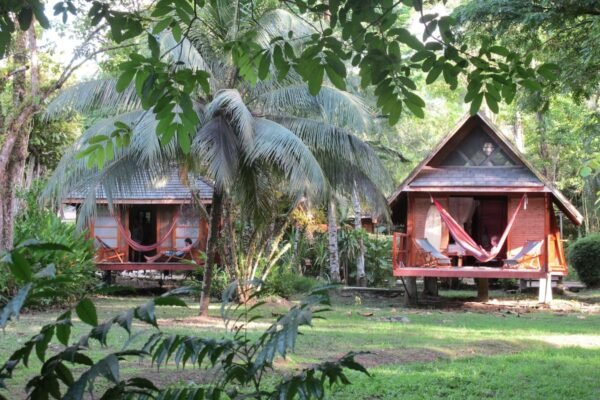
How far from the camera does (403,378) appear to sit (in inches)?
256

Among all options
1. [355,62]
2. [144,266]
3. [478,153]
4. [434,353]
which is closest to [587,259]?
[478,153]

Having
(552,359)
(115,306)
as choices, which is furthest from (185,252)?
(552,359)

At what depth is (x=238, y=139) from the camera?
1145 centimetres

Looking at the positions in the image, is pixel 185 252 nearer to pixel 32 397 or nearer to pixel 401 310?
pixel 401 310

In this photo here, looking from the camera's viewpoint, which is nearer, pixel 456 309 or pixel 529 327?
pixel 529 327

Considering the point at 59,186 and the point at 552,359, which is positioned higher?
the point at 59,186

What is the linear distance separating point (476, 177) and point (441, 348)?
24.7 ft

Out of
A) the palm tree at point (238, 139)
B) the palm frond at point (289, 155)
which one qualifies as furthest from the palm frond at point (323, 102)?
the palm frond at point (289, 155)

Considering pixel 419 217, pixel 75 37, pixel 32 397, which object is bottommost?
pixel 32 397

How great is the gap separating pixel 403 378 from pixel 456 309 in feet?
29.5

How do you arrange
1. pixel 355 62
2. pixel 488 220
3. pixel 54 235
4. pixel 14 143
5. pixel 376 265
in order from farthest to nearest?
1. pixel 376 265
2. pixel 488 220
3. pixel 54 235
4. pixel 14 143
5. pixel 355 62

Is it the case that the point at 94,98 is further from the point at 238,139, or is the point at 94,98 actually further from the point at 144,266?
the point at 144,266

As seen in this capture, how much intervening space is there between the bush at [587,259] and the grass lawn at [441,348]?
582 centimetres

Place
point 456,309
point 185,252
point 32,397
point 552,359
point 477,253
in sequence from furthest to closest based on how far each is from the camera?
point 185,252
point 456,309
point 477,253
point 552,359
point 32,397
